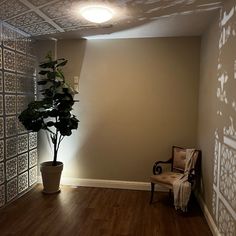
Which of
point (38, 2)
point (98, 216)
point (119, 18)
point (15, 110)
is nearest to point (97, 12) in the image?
point (119, 18)

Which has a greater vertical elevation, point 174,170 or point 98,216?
point 174,170

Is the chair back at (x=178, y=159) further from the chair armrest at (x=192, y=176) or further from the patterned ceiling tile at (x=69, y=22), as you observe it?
the patterned ceiling tile at (x=69, y=22)

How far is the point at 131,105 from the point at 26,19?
1.86 metres

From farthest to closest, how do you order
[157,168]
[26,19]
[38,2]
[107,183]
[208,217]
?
[107,183]
[157,168]
[26,19]
[208,217]
[38,2]

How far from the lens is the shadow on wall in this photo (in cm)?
200

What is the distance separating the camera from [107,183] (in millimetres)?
3824

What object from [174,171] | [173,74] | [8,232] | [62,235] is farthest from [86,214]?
[173,74]

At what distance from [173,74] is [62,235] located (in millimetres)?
2624

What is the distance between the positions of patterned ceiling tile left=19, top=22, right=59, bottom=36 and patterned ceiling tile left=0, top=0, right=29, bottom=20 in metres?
0.42

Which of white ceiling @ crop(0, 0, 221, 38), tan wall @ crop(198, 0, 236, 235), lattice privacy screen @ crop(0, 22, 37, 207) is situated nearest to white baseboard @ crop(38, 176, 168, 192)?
lattice privacy screen @ crop(0, 22, 37, 207)

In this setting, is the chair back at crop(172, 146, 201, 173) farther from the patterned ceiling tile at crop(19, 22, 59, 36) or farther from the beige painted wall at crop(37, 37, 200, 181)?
the patterned ceiling tile at crop(19, 22, 59, 36)

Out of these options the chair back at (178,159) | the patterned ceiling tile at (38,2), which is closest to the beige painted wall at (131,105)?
the chair back at (178,159)

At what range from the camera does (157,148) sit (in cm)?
370

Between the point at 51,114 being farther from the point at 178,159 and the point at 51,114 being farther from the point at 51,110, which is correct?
the point at 178,159
